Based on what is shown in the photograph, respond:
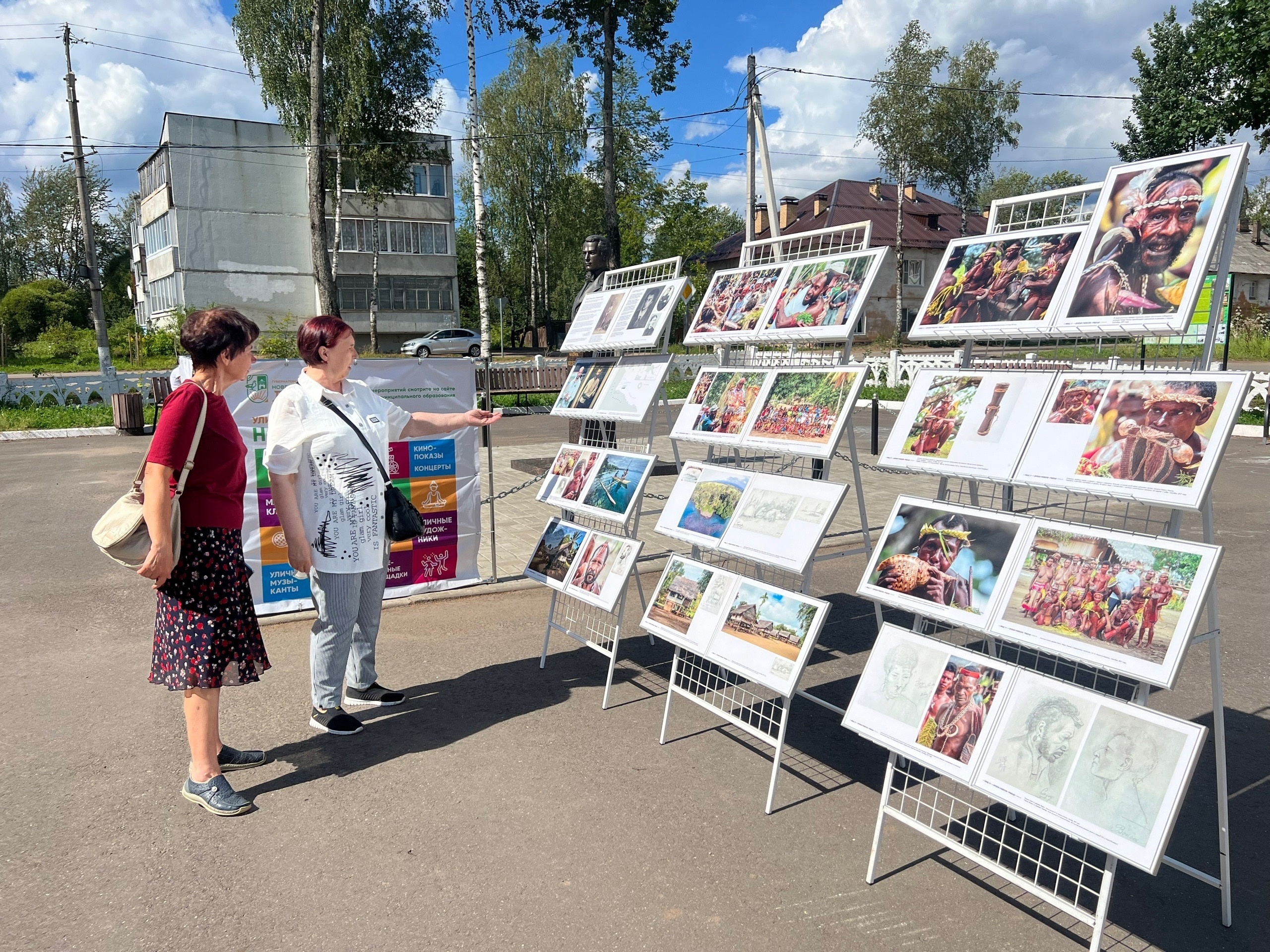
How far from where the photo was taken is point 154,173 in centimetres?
3916

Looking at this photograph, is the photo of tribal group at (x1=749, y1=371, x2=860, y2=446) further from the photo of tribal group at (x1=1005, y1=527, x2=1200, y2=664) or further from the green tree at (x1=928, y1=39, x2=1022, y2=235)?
the green tree at (x1=928, y1=39, x2=1022, y2=235)

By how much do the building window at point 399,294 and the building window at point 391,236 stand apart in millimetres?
1295

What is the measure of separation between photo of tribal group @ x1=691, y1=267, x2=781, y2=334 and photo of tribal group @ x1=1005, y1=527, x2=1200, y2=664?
6.66 feet

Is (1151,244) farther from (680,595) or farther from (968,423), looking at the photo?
(680,595)

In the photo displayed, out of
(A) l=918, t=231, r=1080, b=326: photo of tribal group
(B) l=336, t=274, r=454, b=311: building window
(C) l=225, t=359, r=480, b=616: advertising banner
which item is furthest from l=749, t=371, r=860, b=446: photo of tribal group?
(B) l=336, t=274, r=454, b=311: building window

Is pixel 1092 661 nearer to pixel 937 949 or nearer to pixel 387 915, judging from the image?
pixel 937 949

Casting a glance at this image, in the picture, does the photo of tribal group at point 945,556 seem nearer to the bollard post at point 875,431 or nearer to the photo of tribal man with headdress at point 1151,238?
the photo of tribal man with headdress at point 1151,238

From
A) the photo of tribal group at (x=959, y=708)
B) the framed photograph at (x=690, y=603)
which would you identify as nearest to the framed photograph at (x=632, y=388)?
the framed photograph at (x=690, y=603)

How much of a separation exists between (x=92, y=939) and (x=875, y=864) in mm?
2580

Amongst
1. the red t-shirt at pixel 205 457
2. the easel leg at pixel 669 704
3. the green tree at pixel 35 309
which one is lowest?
the easel leg at pixel 669 704

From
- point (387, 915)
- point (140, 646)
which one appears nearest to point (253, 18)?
point (140, 646)

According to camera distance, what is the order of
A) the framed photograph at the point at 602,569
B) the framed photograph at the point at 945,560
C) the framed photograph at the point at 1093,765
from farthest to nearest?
the framed photograph at the point at 602,569, the framed photograph at the point at 945,560, the framed photograph at the point at 1093,765

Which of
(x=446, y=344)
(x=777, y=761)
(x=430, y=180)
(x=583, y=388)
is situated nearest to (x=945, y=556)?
(x=777, y=761)

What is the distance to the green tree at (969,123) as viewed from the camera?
35969 mm
